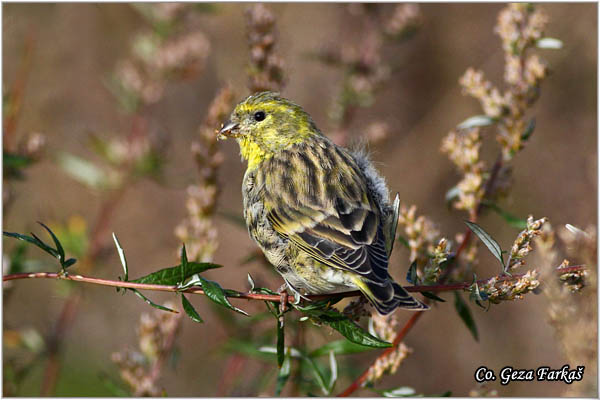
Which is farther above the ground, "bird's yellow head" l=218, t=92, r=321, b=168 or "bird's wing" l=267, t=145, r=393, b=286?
"bird's yellow head" l=218, t=92, r=321, b=168

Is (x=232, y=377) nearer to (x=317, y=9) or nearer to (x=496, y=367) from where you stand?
(x=496, y=367)

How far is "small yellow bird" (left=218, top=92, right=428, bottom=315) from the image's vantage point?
2.63m

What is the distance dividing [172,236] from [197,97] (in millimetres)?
1822

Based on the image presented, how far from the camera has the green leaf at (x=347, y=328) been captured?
2.19m

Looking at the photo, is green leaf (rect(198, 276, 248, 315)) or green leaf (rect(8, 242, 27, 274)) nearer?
green leaf (rect(198, 276, 248, 315))

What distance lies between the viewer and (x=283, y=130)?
3.47 m

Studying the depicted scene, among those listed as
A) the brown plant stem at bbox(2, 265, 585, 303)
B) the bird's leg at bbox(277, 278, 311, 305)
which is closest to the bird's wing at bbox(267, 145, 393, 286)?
the bird's leg at bbox(277, 278, 311, 305)

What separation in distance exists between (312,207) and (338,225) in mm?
181

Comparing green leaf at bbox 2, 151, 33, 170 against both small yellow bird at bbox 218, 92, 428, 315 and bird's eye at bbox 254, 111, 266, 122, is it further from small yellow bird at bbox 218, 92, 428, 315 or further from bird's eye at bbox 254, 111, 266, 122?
bird's eye at bbox 254, 111, 266, 122

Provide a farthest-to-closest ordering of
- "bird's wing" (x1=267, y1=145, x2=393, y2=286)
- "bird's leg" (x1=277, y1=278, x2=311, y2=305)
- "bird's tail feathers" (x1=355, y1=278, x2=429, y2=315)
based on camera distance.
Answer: "bird's wing" (x1=267, y1=145, x2=393, y2=286) → "bird's leg" (x1=277, y1=278, x2=311, y2=305) → "bird's tail feathers" (x1=355, y1=278, x2=429, y2=315)

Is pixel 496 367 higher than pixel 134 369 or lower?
higher

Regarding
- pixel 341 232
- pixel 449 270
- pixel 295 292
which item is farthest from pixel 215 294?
pixel 449 270

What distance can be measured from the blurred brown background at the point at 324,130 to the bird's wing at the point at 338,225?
2.89 metres

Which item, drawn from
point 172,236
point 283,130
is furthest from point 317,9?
point 283,130
